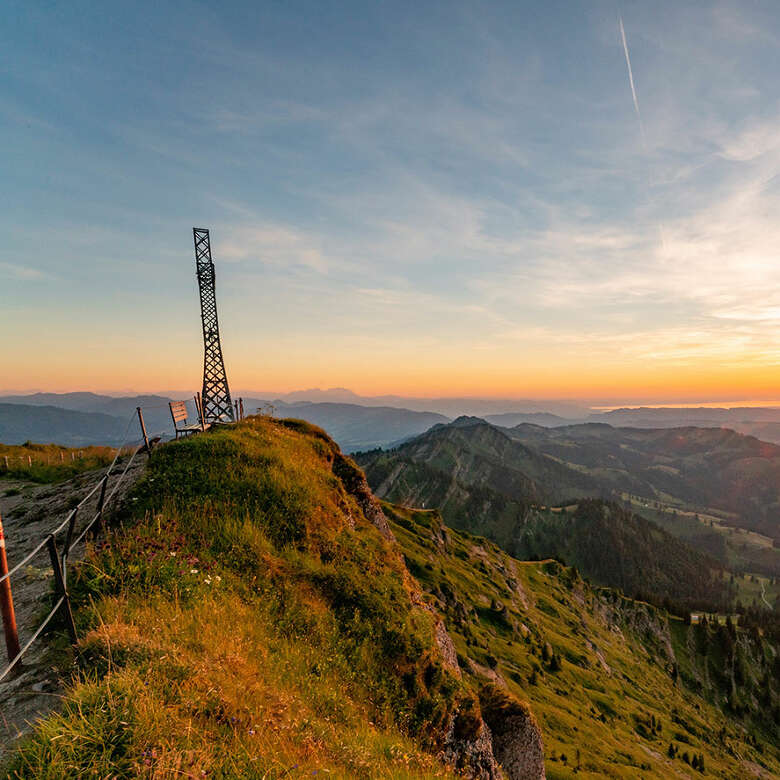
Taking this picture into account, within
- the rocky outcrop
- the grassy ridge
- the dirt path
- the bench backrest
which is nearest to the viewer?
the grassy ridge

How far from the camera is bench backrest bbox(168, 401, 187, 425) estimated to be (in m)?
20.3

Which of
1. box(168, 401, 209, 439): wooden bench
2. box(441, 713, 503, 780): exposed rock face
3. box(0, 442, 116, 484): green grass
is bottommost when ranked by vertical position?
box(441, 713, 503, 780): exposed rock face

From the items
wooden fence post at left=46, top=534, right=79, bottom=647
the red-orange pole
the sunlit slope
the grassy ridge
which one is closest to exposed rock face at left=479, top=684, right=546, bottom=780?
the grassy ridge

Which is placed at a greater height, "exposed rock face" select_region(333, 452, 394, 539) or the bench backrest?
the bench backrest

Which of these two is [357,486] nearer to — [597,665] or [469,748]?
[469,748]

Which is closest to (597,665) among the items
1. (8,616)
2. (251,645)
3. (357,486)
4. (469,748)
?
(357,486)

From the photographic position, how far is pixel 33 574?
11.0m

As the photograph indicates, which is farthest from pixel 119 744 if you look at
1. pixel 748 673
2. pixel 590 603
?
pixel 748 673

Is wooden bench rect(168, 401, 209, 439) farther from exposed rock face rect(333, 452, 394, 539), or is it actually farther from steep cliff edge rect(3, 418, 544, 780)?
exposed rock face rect(333, 452, 394, 539)

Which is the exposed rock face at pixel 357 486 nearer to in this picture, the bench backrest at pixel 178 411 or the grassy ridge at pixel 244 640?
the grassy ridge at pixel 244 640

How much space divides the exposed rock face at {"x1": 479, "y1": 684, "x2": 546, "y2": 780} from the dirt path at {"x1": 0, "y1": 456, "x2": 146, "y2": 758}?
17191mm

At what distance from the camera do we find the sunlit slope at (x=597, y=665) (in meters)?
58.8

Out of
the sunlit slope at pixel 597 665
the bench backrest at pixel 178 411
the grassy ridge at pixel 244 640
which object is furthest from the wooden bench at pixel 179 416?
the sunlit slope at pixel 597 665

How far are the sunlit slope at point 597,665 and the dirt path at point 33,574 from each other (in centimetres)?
3649
